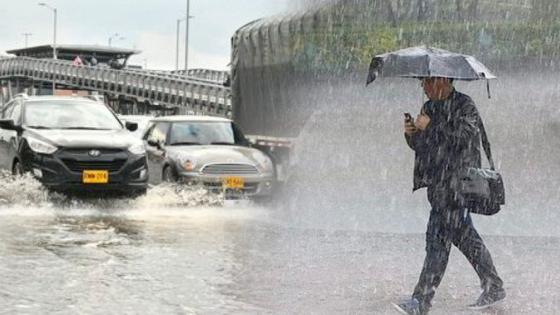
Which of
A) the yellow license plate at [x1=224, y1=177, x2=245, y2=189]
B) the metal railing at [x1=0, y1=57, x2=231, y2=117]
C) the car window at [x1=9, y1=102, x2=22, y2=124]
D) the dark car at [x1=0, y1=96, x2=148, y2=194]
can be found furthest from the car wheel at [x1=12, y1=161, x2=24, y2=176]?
the metal railing at [x1=0, y1=57, x2=231, y2=117]

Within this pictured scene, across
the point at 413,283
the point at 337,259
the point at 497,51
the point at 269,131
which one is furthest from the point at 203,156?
the point at 413,283

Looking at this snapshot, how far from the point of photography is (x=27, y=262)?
813 centimetres

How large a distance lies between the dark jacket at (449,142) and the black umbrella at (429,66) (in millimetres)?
192

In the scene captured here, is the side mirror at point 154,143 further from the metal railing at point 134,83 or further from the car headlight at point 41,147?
the metal railing at point 134,83

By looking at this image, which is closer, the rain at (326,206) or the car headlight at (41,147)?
the rain at (326,206)

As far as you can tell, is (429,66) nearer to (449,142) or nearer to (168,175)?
(449,142)

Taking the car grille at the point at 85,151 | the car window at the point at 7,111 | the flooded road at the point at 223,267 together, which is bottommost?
the flooded road at the point at 223,267

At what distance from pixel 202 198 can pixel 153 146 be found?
6.13 feet

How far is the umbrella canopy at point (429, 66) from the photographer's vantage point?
244 inches

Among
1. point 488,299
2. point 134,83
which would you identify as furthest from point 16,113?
point 134,83

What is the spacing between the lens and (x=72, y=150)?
1257 centimetres

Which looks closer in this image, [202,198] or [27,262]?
[27,262]

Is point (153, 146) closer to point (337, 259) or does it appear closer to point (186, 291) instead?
point (337, 259)

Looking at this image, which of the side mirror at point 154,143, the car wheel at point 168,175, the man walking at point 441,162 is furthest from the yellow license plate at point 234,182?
the man walking at point 441,162
